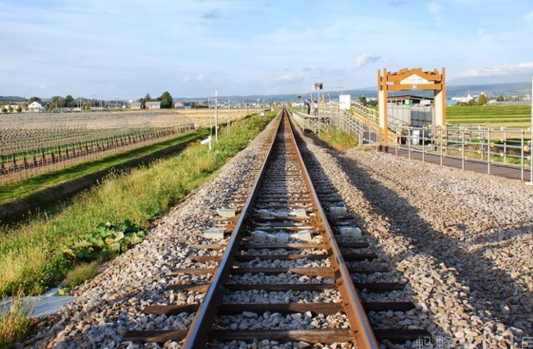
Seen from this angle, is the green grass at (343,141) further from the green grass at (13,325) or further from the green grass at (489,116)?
the green grass at (489,116)

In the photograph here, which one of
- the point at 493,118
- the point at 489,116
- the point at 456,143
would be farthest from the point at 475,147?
the point at 489,116

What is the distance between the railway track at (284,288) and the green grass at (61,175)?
16.4m

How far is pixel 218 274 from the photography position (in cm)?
598

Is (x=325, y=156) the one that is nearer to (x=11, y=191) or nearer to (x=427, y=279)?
(x=11, y=191)

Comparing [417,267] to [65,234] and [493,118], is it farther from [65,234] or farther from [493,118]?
[493,118]

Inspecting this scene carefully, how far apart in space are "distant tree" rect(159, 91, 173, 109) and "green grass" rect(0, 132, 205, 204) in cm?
10792

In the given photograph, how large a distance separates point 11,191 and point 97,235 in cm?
1695

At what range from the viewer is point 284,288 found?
5.85 metres

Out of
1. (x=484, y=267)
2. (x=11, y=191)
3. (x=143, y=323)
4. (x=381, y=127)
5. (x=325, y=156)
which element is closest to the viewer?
(x=143, y=323)

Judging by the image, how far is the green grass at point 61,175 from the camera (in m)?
23.7

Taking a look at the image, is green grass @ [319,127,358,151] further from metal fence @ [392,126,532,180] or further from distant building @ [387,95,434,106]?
distant building @ [387,95,434,106]

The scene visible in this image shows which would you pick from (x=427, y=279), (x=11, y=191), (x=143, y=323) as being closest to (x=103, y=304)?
(x=143, y=323)

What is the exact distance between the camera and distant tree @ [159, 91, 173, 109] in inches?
6000

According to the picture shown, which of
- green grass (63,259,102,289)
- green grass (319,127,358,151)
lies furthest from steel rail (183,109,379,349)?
green grass (319,127,358,151)
